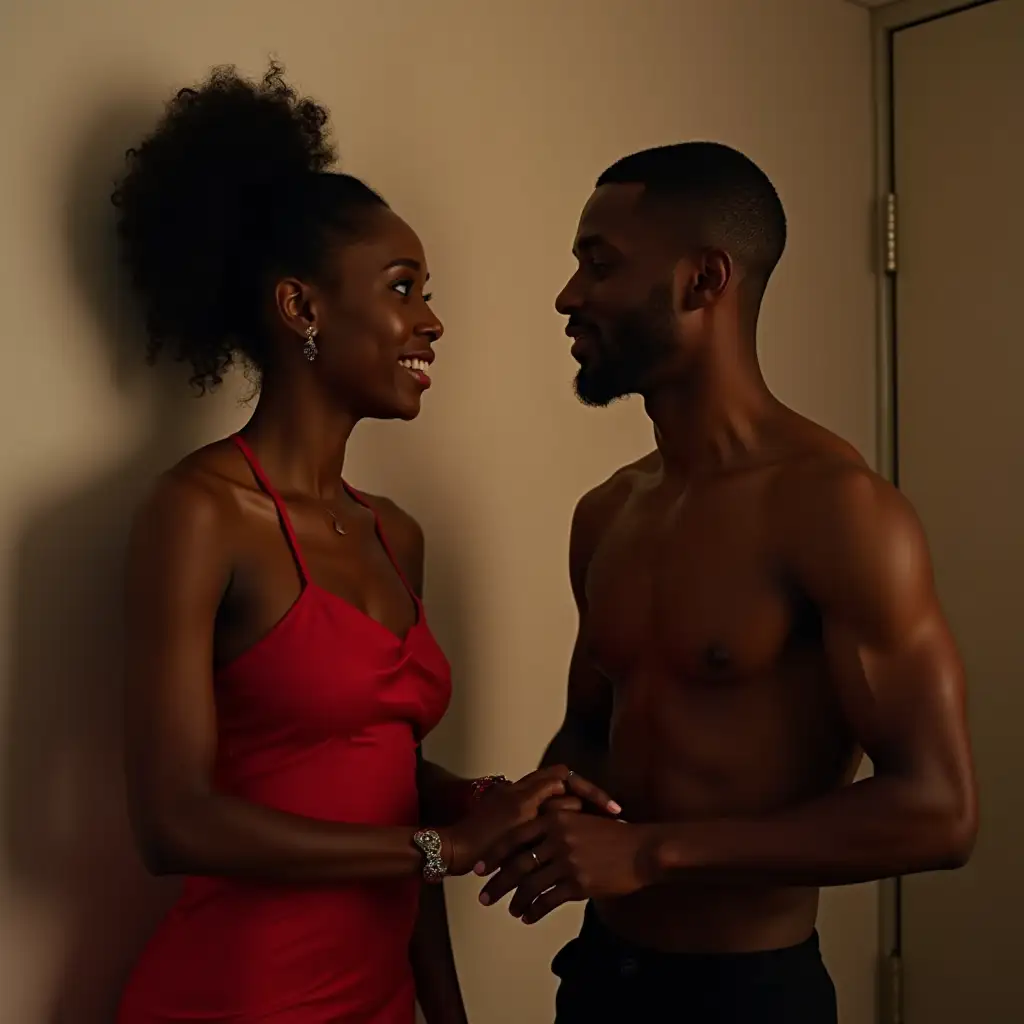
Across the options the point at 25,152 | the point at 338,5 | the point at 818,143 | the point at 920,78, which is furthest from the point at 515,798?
the point at 920,78

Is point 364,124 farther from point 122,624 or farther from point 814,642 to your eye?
point 814,642

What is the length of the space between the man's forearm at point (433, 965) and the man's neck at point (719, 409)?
0.69 meters

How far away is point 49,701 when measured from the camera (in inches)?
60.4

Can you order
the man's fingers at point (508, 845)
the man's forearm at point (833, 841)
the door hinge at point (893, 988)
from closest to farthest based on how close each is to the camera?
the man's forearm at point (833, 841), the man's fingers at point (508, 845), the door hinge at point (893, 988)

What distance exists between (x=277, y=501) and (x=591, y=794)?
506 millimetres

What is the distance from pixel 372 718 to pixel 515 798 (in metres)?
0.20

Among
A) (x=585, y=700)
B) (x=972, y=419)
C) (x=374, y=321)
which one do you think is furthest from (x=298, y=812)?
(x=972, y=419)

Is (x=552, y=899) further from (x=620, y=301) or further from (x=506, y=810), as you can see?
(x=620, y=301)

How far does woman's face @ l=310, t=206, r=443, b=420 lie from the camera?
1543 millimetres

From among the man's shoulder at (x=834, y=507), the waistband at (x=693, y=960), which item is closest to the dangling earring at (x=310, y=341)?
the man's shoulder at (x=834, y=507)

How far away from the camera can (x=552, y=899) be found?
4.45 feet

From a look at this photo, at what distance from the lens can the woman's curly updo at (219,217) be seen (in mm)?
1540

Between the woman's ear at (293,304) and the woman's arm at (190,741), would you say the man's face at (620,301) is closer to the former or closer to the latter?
the woman's ear at (293,304)

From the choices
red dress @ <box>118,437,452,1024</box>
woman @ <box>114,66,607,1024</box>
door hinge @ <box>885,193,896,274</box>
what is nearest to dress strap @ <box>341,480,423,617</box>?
woman @ <box>114,66,607,1024</box>
